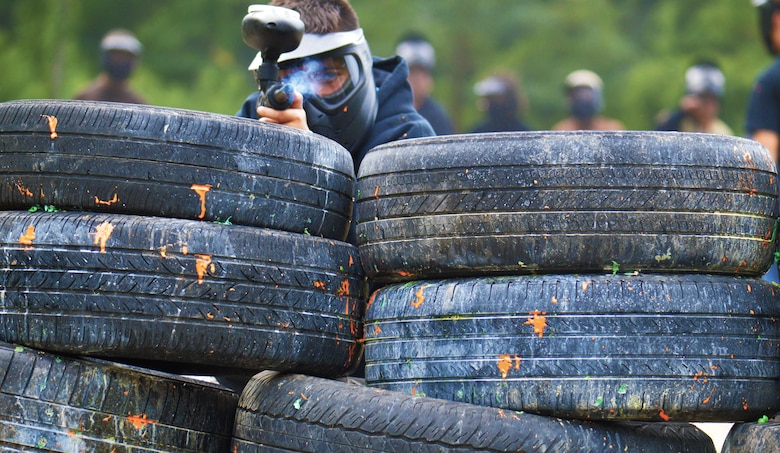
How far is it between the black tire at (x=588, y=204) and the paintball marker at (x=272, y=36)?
2.79 ft

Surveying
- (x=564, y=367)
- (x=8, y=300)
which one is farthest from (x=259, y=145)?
(x=564, y=367)

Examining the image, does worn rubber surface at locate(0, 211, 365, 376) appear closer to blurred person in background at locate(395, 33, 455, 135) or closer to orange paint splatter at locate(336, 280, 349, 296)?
orange paint splatter at locate(336, 280, 349, 296)

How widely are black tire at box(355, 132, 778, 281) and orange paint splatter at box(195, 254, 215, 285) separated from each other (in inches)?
20.4

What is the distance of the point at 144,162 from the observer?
2752mm

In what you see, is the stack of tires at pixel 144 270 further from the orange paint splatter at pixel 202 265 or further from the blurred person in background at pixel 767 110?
the blurred person in background at pixel 767 110

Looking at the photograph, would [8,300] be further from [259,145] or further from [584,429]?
[584,429]

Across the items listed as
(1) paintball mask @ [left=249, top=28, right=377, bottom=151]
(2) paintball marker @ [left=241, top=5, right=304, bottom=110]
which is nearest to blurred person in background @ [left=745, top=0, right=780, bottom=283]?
(1) paintball mask @ [left=249, top=28, right=377, bottom=151]

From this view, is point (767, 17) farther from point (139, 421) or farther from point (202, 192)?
point (139, 421)

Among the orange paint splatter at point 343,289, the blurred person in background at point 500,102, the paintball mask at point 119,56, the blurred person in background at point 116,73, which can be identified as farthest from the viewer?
the blurred person in background at point 500,102

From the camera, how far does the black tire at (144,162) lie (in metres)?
2.75

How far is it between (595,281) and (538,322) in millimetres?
169

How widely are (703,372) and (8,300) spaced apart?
1.74 metres

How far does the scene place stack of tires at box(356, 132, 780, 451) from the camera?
2.51 meters

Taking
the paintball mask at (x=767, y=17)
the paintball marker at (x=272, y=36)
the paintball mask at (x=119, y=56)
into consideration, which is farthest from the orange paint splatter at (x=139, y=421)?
the paintball mask at (x=119, y=56)
